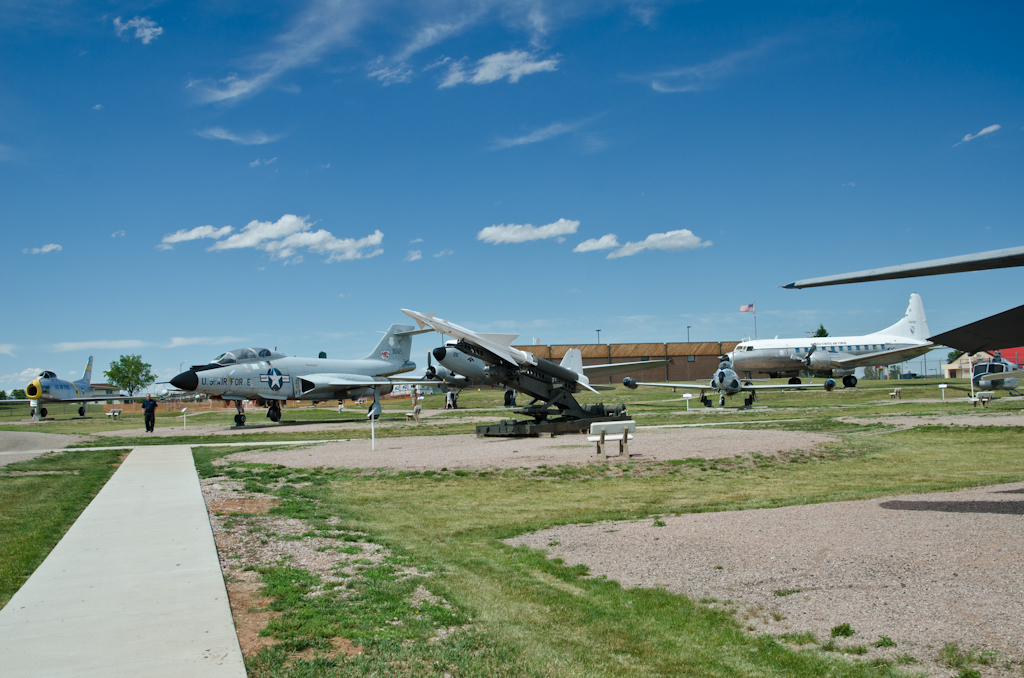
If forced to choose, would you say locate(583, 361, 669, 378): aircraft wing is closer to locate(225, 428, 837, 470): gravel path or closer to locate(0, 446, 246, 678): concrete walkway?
locate(225, 428, 837, 470): gravel path

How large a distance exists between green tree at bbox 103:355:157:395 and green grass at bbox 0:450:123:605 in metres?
97.8

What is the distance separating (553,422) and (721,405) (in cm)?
A: 1734

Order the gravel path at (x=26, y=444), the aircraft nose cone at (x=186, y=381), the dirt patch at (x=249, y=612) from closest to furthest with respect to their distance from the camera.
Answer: the dirt patch at (x=249, y=612) < the gravel path at (x=26, y=444) < the aircraft nose cone at (x=186, y=381)

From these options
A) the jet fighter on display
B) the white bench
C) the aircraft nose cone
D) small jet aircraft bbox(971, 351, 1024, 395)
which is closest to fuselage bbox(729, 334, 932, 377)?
small jet aircraft bbox(971, 351, 1024, 395)

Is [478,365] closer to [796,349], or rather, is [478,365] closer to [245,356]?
[245,356]

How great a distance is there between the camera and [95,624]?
4.82 meters

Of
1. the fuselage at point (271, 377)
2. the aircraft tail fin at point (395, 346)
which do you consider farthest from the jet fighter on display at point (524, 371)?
the aircraft tail fin at point (395, 346)

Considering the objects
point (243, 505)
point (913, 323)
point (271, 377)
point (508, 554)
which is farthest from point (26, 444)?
point (913, 323)

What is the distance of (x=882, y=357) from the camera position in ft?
152

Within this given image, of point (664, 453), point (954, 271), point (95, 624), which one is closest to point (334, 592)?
point (95, 624)

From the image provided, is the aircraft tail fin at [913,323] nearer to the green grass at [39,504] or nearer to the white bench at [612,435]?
the white bench at [612,435]

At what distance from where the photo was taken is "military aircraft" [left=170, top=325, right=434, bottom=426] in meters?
29.1

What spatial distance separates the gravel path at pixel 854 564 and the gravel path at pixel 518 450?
6.28 m

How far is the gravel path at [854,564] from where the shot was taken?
4566mm
